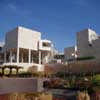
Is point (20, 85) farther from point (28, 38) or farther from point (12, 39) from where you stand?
point (12, 39)

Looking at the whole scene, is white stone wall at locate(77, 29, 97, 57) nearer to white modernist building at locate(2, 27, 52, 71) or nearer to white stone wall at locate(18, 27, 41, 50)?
white modernist building at locate(2, 27, 52, 71)

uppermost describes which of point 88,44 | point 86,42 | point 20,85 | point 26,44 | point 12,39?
point 12,39

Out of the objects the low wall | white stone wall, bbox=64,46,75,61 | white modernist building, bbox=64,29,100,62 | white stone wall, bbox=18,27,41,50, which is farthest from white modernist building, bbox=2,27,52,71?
the low wall

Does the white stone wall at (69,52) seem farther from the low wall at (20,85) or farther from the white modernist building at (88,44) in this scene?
the low wall at (20,85)

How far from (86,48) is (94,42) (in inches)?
109

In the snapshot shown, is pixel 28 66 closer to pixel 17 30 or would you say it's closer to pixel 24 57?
pixel 17 30

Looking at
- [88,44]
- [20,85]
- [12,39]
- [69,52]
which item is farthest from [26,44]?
[20,85]

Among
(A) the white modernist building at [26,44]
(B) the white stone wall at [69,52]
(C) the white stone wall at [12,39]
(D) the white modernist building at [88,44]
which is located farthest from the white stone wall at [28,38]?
(D) the white modernist building at [88,44]

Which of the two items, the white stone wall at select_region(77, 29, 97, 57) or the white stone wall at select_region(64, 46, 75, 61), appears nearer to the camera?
the white stone wall at select_region(77, 29, 97, 57)

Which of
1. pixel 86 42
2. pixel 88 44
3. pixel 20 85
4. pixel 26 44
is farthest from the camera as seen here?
pixel 26 44

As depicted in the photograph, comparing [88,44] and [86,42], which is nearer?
[88,44]

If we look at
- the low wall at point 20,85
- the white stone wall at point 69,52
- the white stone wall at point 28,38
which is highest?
the white stone wall at point 28,38

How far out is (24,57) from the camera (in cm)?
6575

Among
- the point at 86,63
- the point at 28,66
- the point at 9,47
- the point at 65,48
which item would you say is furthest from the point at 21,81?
the point at 65,48
